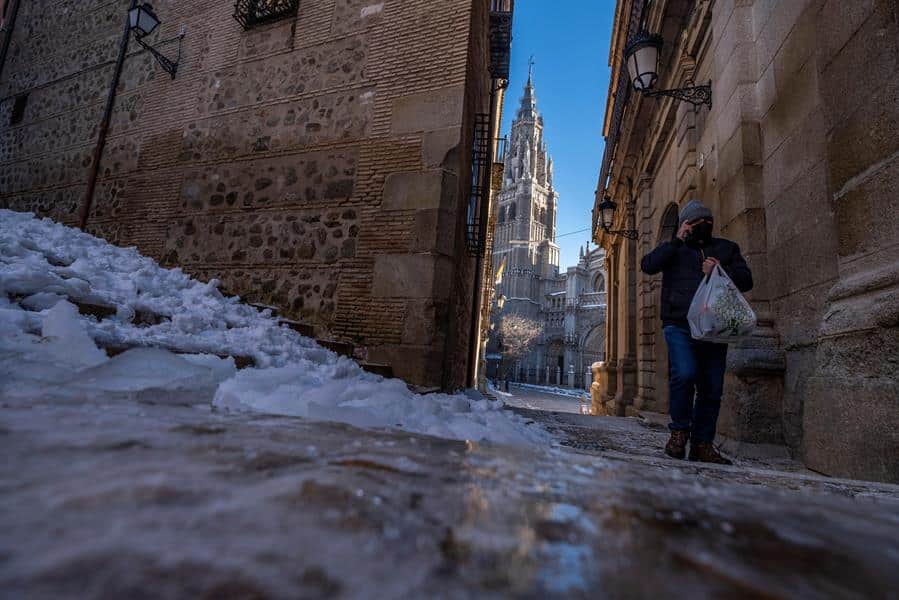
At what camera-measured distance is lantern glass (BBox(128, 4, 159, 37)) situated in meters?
7.29

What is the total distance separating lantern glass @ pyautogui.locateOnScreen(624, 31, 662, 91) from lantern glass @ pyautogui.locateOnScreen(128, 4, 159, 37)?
8.22m

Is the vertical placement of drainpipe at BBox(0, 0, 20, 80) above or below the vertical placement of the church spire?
below

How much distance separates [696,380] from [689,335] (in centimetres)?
31

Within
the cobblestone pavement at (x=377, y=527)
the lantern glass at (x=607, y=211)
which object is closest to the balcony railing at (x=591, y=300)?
the lantern glass at (x=607, y=211)

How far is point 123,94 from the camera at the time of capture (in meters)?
7.79

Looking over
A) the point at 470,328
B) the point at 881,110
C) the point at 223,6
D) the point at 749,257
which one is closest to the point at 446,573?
the point at 881,110

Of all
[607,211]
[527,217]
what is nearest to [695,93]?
[607,211]

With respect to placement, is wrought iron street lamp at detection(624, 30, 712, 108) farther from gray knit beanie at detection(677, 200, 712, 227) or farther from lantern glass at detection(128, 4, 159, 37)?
lantern glass at detection(128, 4, 159, 37)

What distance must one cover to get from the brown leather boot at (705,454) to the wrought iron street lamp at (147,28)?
30.7 ft

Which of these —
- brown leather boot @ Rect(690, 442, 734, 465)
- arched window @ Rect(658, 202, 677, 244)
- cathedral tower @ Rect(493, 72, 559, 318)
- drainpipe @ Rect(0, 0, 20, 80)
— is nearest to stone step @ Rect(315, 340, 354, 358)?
brown leather boot @ Rect(690, 442, 734, 465)

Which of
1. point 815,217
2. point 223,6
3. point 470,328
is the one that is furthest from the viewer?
point 470,328

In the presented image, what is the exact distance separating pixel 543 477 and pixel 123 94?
10306mm

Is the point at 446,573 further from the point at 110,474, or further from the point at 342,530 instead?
the point at 110,474

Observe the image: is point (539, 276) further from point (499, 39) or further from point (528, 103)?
point (499, 39)
